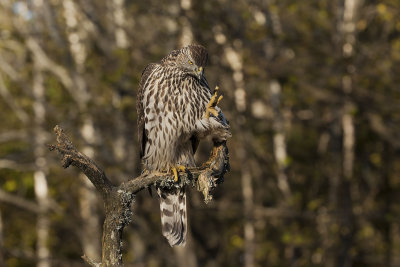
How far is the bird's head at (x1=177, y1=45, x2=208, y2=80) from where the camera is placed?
582 centimetres

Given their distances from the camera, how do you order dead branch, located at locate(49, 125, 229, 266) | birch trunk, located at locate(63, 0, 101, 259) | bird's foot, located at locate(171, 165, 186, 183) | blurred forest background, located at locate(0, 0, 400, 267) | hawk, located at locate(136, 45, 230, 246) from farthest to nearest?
birch trunk, located at locate(63, 0, 101, 259), blurred forest background, located at locate(0, 0, 400, 267), hawk, located at locate(136, 45, 230, 246), bird's foot, located at locate(171, 165, 186, 183), dead branch, located at locate(49, 125, 229, 266)

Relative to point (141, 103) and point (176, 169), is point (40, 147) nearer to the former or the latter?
point (141, 103)

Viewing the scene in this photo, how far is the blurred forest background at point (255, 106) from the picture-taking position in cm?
1114

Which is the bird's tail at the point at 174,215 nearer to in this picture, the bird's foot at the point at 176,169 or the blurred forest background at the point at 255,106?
the bird's foot at the point at 176,169

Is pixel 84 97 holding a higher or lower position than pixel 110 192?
higher

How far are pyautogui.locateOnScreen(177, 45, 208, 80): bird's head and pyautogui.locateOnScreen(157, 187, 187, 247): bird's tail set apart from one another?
1.16 m

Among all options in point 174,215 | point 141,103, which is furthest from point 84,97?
point 174,215

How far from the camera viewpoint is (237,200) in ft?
52.6

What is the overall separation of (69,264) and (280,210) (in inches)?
187

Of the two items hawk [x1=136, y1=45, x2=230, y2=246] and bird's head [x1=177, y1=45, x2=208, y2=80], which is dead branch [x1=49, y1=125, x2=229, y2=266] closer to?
hawk [x1=136, y1=45, x2=230, y2=246]

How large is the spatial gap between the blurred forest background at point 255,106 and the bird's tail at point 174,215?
505cm

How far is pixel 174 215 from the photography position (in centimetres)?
627

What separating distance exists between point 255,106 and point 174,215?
756cm

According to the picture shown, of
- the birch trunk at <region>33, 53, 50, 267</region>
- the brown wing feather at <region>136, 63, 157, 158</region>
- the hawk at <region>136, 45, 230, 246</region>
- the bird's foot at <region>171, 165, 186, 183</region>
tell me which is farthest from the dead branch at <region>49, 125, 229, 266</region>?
the birch trunk at <region>33, 53, 50, 267</region>
